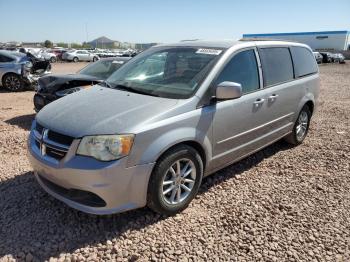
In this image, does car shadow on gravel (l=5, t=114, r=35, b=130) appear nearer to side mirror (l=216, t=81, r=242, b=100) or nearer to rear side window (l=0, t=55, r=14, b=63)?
side mirror (l=216, t=81, r=242, b=100)

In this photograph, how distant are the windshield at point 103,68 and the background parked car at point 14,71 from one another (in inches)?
187

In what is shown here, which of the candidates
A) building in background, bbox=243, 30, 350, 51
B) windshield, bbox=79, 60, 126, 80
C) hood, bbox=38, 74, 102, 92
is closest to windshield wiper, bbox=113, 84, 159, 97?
hood, bbox=38, 74, 102, 92

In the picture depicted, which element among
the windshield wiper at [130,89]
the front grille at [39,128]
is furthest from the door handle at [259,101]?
the front grille at [39,128]

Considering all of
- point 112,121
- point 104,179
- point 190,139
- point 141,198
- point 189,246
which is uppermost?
point 112,121

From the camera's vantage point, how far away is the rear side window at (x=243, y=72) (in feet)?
12.6

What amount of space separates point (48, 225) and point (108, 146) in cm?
111

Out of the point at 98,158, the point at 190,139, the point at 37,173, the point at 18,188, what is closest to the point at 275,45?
the point at 190,139

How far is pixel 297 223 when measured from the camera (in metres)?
3.42

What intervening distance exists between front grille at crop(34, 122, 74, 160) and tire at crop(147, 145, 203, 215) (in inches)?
33.2

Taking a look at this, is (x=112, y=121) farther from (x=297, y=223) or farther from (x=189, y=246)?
(x=297, y=223)

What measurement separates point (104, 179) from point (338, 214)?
258cm

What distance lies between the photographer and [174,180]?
3395mm

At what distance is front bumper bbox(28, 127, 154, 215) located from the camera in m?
2.88

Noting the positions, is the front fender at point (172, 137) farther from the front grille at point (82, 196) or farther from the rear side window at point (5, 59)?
the rear side window at point (5, 59)
